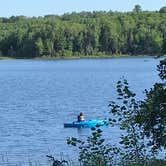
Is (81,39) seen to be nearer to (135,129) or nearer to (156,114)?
(135,129)

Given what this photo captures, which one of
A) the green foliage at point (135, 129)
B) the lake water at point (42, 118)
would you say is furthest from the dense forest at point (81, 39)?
the green foliage at point (135, 129)

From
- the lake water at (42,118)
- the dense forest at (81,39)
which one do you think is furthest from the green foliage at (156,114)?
the dense forest at (81,39)

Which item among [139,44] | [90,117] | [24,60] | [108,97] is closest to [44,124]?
[90,117]

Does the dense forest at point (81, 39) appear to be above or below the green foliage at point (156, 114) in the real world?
below

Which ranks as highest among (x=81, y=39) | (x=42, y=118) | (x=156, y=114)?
(x=156, y=114)

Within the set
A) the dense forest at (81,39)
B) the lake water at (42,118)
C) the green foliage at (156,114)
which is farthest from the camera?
the dense forest at (81,39)

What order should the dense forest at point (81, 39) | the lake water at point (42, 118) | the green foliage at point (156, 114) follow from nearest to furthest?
the green foliage at point (156, 114), the lake water at point (42, 118), the dense forest at point (81, 39)

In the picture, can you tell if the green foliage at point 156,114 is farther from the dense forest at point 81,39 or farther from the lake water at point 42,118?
the dense forest at point 81,39

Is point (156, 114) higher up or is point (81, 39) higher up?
point (156, 114)

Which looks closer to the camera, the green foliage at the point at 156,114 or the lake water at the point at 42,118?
the green foliage at the point at 156,114

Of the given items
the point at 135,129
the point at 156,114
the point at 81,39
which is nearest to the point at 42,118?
the point at 135,129

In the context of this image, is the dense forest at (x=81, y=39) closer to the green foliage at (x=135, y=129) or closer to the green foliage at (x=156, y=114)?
the green foliage at (x=135, y=129)

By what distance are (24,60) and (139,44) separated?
35721 millimetres

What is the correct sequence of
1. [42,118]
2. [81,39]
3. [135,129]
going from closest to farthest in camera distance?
1. [135,129]
2. [42,118]
3. [81,39]
